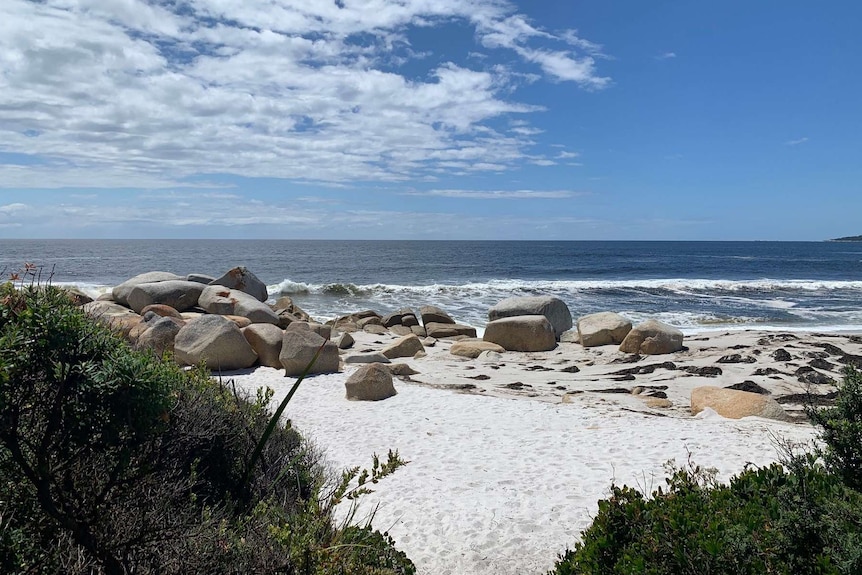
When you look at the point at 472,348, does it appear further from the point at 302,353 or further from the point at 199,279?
the point at 199,279

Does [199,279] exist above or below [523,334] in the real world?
above

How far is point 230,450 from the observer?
4641mm

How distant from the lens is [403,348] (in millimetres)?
15188

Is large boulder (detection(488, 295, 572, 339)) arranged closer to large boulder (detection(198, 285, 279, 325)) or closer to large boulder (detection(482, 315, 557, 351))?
large boulder (detection(482, 315, 557, 351))

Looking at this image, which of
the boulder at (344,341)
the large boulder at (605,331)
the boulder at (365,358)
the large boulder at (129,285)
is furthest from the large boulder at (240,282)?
the large boulder at (605,331)

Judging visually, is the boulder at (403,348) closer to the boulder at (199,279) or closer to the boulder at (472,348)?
the boulder at (472,348)

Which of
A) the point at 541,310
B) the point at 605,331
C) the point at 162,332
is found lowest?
the point at 605,331

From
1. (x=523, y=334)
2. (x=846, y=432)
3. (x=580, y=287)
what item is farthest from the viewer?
(x=580, y=287)

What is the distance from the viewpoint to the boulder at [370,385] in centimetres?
1009

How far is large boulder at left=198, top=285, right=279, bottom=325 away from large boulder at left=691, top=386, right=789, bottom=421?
11.1 m

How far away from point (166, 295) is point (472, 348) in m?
9.18

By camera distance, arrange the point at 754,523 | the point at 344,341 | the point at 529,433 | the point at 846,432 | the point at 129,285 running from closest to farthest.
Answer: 1. the point at 754,523
2. the point at 846,432
3. the point at 529,433
4. the point at 344,341
5. the point at 129,285

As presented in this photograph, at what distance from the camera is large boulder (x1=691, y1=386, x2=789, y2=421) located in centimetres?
872

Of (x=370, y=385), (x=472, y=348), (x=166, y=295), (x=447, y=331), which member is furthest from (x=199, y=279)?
(x=370, y=385)
